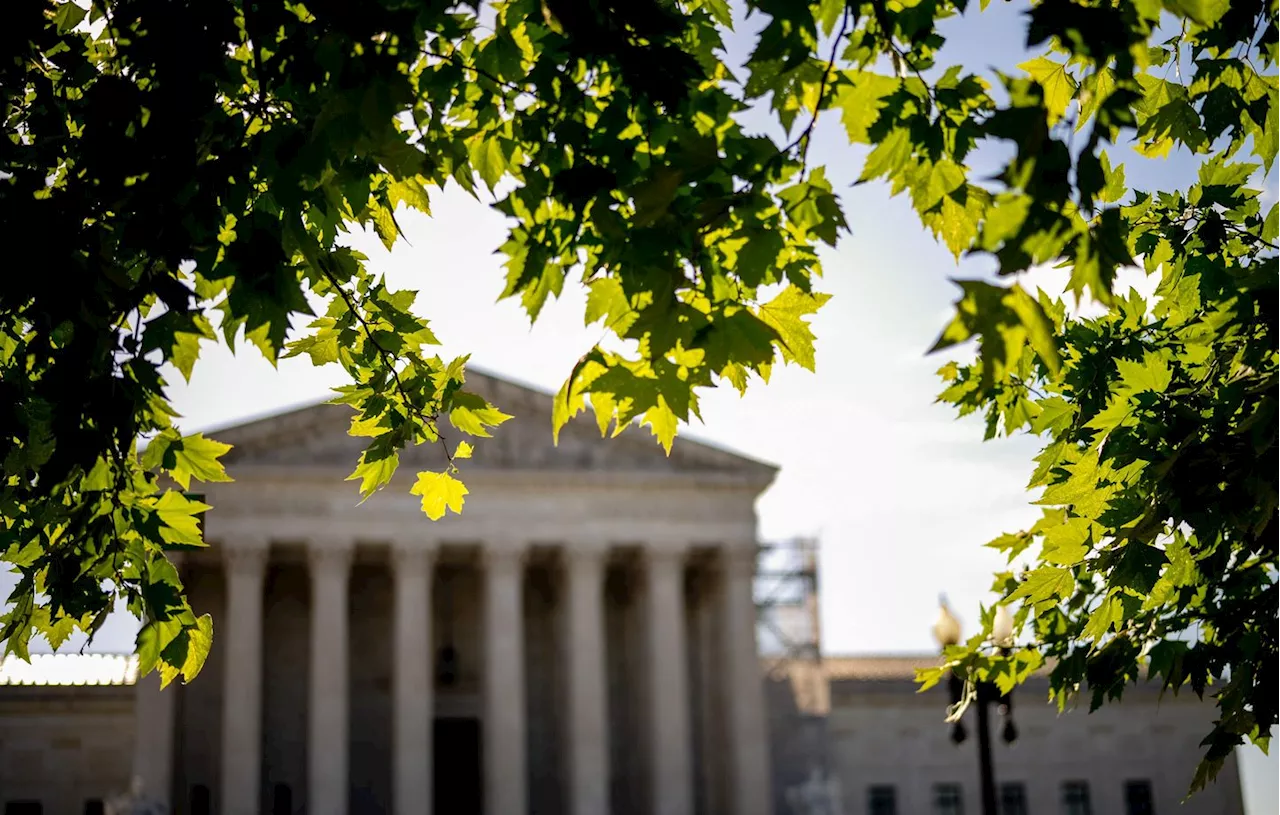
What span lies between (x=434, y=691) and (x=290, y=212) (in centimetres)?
4422

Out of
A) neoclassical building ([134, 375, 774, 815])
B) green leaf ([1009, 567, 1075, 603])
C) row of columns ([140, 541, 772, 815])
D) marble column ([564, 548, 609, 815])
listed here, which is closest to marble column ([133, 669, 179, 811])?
neoclassical building ([134, 375, 774, 815])

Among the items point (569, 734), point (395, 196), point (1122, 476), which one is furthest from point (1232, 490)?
point (569, 734)

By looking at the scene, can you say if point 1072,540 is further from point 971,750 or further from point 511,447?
point 971,750

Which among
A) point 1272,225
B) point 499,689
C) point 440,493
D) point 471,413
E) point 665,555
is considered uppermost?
point 665,555

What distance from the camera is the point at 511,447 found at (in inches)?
1805

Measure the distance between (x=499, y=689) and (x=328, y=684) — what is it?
4.94m

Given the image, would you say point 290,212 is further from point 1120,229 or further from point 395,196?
point 1120,229

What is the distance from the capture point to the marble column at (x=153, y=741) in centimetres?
4241

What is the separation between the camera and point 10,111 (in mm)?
6227

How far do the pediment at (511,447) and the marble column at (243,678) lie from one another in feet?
9.53

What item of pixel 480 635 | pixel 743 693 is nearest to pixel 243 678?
pixel 480 635

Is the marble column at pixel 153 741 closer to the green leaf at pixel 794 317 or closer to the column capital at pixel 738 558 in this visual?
the column capital at pixel 738 558

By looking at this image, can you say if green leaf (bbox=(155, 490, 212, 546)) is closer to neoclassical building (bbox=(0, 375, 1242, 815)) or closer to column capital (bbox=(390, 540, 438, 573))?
neoclassical building (bbox=(0, 375, 1242, 815))

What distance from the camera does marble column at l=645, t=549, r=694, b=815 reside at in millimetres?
43312
